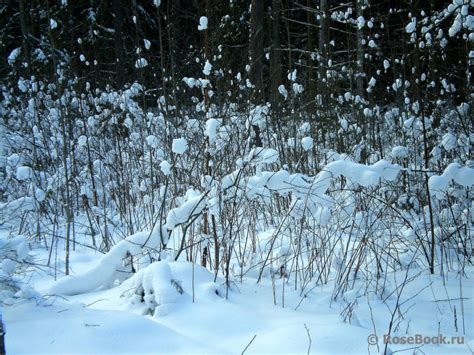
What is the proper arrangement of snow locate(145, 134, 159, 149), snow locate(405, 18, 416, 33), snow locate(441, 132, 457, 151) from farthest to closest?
snow locate(145, 134, 159, 149), snow locate(441, 132, 457, 151), snow locate(405, 18, 416, 33)

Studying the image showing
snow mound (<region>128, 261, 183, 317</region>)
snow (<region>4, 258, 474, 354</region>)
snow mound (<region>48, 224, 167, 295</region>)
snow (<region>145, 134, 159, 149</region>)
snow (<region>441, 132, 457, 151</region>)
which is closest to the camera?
snow (<region>4, 258, 474, 354</region>)

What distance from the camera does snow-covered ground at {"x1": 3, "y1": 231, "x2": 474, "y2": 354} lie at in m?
1.74

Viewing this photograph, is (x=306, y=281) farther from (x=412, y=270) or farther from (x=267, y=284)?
(x=412, y=270)

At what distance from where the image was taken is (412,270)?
2820 millimetres

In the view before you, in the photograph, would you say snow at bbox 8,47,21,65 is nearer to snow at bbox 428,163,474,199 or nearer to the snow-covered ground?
the snow-covered ground

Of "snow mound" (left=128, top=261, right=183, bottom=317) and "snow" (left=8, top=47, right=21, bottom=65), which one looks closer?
"snow mound" (left=128, top=261, right=183, bottom=317)

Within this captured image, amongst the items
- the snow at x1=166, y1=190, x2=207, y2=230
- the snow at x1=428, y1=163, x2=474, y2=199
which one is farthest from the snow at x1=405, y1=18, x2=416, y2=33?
the snow at x1=166, y1=190, x2=207, y2=230

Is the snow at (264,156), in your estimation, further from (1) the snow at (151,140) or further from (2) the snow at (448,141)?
(2) the snow at (448,141)

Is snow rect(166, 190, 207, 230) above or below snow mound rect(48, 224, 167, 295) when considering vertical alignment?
above

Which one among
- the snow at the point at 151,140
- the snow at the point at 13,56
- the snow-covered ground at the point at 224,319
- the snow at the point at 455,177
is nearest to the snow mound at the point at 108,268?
the snow-covered ground at the point at 224,319

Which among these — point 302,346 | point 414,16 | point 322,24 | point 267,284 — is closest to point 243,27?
point 322,24

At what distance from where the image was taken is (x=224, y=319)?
201 centimetres

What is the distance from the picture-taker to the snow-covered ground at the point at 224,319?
1740mm

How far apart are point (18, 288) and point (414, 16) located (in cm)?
285
